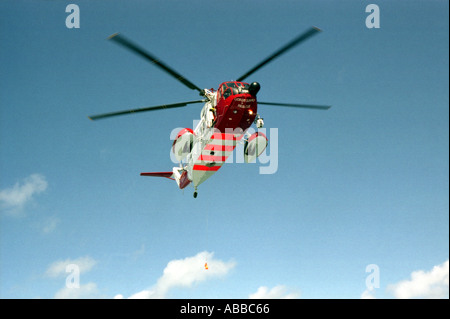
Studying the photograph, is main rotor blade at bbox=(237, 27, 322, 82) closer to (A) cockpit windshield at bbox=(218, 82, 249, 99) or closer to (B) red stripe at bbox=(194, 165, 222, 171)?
(A) cockpit windshield at bbox=(218, 82, 249, 99)

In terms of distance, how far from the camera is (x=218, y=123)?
22500 mm

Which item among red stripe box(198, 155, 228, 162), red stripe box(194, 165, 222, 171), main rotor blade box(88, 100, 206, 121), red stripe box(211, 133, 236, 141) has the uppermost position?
main rotor blade box(88, 100, 206, 121)

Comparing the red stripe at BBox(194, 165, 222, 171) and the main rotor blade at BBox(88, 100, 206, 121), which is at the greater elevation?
the main rotor blade at BBox(88, 100, 206, 121)

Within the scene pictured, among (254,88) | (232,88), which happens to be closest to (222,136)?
(232,88)

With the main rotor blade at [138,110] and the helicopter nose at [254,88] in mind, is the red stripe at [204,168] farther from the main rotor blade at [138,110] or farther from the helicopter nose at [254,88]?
the helicopter nose at [254,88]

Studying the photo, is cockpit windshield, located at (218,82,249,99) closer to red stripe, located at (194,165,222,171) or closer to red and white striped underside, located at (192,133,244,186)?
red and white striped underside, located at (192,133,244,186)

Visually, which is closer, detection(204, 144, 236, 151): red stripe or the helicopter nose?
the helicopter nose

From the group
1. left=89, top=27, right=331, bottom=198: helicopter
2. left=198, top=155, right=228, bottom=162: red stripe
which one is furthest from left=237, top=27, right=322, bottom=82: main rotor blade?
left=198, top=155, right=228, bottom=162: red stripe

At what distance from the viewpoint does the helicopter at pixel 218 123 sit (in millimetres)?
20875

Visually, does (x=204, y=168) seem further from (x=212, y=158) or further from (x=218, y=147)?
(x=218, y=147)

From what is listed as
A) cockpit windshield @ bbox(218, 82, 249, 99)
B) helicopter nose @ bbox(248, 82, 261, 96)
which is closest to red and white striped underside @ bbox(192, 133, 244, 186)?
cockpit windshield @ bbox(218, 82, 249, 99)

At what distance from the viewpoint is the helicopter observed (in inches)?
822

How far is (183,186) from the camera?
31.7 metres
